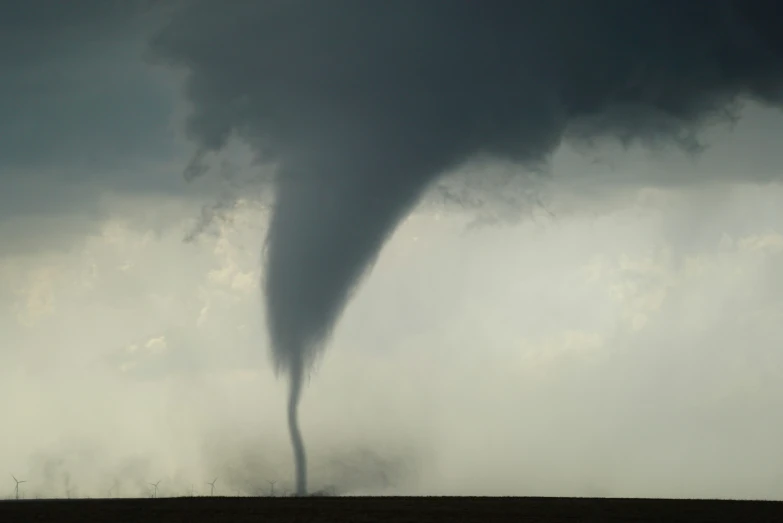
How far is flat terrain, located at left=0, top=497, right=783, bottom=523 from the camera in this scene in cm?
7412

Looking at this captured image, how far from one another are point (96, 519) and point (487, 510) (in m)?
29.9

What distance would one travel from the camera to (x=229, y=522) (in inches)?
2859

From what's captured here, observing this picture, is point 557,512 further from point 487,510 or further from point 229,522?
point 229,522

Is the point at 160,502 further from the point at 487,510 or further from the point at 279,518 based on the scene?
the point at 487,510

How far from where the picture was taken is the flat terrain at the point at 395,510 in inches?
2918

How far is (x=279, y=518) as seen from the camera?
74.2 m

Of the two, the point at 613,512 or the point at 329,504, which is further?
the point at 329,504

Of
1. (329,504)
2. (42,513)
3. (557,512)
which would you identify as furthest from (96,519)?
(557,512)

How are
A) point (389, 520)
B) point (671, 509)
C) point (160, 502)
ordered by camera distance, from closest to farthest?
point (389, 520) < point (671, 509) < point (160, 502)

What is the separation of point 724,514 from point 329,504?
31910 millimetres

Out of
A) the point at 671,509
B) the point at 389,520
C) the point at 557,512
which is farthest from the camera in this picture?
the point at 671,509

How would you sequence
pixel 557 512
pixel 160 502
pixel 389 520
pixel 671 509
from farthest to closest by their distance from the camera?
pixel 160 502 < pixel 671 509 < pixel 557 512 < pixel 389 520

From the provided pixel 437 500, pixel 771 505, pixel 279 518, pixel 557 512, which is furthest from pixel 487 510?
pixel 771 505

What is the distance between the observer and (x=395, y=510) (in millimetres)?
79500
